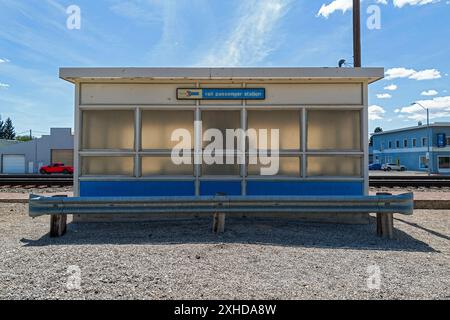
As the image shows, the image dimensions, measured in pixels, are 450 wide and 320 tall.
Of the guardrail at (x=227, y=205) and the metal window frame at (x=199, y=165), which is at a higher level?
the metal window frame at (x=199, y=165)

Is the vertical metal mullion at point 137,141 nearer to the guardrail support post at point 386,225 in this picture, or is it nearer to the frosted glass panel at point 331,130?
the frosted glass panel at point 331,130

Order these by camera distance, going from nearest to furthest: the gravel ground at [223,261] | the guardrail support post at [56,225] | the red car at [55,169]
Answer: the gravel ground at [223,261]
the guardrail support post at [56,225]
the red car at [55,169]

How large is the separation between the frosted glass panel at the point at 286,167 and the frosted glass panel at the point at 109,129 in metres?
3.10

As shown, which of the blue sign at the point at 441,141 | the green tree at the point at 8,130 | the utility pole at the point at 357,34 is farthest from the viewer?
the green tree at the point at 8,130

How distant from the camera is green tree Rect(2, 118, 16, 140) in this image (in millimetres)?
90875

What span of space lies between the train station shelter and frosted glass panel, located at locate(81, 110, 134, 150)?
0.02m

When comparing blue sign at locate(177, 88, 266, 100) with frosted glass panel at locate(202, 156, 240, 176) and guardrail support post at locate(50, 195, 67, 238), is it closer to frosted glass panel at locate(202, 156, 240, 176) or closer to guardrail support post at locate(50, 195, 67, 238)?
frosted glass panel at locate(202, 156, 240, 176)

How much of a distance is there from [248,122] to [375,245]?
157 inches

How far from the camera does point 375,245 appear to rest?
5.18 metres

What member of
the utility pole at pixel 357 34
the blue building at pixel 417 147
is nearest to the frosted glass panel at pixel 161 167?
the utility pole at pixel 357 34

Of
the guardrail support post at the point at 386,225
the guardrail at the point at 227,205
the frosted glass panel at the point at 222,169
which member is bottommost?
the guardrail support post at the point at 386,225

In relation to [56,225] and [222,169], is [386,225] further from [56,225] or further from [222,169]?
[56,225]

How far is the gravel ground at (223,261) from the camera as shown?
130 inches

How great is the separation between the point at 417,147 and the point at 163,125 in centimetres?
4993
